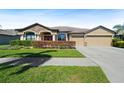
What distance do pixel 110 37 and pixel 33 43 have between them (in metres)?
16.3

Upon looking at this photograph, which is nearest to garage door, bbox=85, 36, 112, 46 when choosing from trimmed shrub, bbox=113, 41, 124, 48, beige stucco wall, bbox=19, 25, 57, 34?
trimmed shrub, bbox=113, 41, 124, 48

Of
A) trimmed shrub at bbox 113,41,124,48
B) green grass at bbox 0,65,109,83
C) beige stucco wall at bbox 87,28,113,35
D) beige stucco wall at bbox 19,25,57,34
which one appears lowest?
green grass at bbox 0,65,109,83

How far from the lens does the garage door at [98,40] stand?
113 feet

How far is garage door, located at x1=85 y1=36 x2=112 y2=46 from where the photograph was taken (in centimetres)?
3450

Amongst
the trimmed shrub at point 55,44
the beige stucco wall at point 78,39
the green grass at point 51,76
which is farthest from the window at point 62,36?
the green grass at point 51,76

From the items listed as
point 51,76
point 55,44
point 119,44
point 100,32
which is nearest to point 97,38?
point 100,32

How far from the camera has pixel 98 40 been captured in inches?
1371

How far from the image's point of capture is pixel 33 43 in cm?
2611

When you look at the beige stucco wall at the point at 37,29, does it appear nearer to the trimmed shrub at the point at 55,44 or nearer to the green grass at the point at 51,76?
the trimmed shrub at the point at 55,44

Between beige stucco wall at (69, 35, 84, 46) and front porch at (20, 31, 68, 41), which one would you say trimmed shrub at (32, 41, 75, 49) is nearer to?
front porch at (20, 31, 68, 41)

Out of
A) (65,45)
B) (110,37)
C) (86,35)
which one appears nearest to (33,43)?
(65,45)

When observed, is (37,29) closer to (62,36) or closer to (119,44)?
(62,36)
